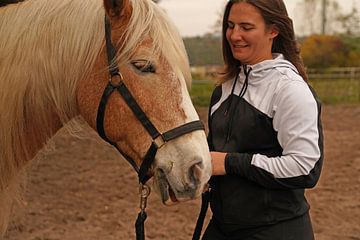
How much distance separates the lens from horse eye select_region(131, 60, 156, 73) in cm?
195

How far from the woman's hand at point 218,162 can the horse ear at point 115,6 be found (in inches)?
27.1

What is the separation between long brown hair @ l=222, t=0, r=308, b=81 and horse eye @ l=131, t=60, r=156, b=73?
17.6 inches

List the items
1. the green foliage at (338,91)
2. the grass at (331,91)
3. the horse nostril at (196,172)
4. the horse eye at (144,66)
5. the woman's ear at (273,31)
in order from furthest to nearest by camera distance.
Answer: the green foliage at (338,91), the grass at (331,91), the woman's ear at (273,31), the horse eye at (144,66), the horse nostril at (196,172)

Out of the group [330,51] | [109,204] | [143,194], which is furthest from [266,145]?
[330,51]

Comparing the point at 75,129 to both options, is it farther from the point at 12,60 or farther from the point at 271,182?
the point at 271,182

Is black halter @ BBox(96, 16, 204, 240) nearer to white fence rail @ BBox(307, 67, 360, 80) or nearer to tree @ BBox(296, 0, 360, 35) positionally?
white fence rail @ BBox(307, 67, 360, 80)

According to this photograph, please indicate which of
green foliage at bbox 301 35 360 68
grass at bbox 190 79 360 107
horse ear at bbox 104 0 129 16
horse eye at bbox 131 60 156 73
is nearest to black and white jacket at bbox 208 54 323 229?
horse eye at bbox 131 60 156 73

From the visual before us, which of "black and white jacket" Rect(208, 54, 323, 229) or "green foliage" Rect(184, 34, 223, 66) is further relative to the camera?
"green foliage" Rect(184, 34, 223, 66)

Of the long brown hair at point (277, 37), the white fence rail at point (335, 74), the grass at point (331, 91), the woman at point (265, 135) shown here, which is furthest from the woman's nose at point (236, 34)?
the white fence rail at point (335, 74)

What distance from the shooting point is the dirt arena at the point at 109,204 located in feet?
16.3

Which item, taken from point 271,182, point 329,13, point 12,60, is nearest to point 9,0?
point 12,60

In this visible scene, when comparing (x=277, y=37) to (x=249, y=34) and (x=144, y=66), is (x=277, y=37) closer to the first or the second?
(x=249, y=34)

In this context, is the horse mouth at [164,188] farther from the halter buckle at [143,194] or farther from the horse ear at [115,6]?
the horse ear at [115,6]

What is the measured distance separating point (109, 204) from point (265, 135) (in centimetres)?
415
